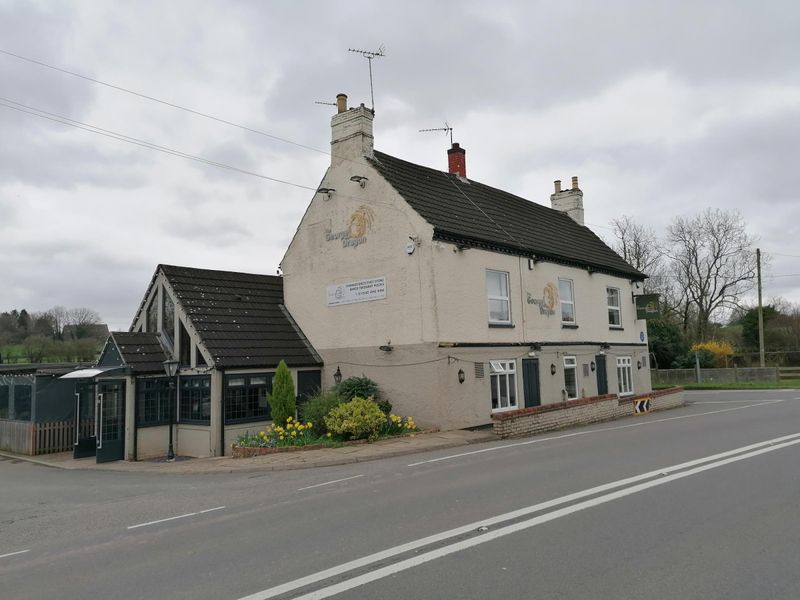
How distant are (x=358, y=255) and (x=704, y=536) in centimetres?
1509

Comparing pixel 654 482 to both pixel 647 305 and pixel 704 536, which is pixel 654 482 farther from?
pixel 647 305

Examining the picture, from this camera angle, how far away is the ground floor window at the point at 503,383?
63.6ft

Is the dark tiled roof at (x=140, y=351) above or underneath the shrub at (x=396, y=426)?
above

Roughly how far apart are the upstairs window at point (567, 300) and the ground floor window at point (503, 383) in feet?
13.7

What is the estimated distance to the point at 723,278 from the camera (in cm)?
5319

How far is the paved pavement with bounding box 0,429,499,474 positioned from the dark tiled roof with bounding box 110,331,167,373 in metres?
2.90

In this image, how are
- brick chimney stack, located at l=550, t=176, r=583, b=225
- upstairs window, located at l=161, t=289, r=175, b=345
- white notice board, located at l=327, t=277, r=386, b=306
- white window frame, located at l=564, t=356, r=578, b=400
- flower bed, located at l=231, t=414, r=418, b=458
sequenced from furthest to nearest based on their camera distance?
brick chimney stack, located at l=550, t=176, r=583, b=225 → white window frame, located at l=564, t=356, r=578, b=400 → upstairs window, located at l=161, t=289, r=175, b=345 → white notice board, located at l=327, t=277, r=386, b=306 → flower bed, located at l=231, t=414, r=418, b=458

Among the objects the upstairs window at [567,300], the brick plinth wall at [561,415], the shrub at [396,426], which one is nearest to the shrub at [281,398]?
the shrub at [396,426]

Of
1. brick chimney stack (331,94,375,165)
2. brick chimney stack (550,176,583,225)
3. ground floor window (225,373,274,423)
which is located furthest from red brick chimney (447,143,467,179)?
ground floor window (225,373,274,423)

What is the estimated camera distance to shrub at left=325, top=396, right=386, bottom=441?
16.5 metres

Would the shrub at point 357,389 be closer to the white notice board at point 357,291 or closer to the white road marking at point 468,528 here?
the white notice board at point 357,291

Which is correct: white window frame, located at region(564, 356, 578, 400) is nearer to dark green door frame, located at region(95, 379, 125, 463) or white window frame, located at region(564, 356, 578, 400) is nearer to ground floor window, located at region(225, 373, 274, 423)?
ground floor window, located at region(225, 373, 274, 423)

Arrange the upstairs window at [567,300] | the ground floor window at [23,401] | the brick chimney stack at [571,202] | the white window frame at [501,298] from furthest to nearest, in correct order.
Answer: the brick chimney stack at [571,202] → the upstairs window at [567,300] → the ground floor window at [23,401] → the white window frame at [501,298]

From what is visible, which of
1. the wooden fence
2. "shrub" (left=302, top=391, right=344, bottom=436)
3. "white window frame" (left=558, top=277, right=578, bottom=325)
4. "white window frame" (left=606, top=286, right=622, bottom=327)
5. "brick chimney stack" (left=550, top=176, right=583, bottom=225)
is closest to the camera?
→ "shrub" (left=302, top=391, right=344, bottom=436)
